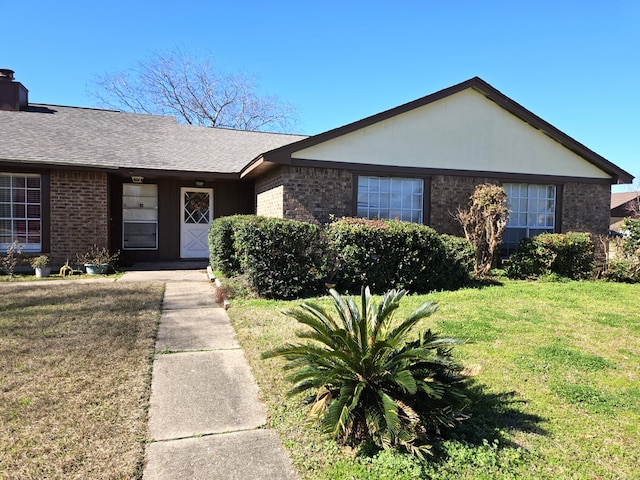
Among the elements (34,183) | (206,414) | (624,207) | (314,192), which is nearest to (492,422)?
(206,414)

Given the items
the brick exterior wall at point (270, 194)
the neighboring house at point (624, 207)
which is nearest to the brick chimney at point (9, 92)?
the brick exterior wall at point (270, 194)

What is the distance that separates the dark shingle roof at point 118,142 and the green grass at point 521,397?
7013 mm

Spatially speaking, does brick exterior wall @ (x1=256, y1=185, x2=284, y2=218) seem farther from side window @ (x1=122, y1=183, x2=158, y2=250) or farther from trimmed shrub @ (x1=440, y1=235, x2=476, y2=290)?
trimmed shrub @ (x1=440, y1=235, x2=476, y2=290)

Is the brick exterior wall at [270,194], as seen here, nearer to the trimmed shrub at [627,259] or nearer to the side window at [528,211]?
the side window at [528,211]

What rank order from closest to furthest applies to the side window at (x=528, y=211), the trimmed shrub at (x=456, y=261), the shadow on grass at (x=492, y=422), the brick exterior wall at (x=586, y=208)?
1. the shadow on grass at (x=492, y=422)
2. the trimmed shrub at (x=456, y=261)
3. the side window at (x=528, y=211)
4. the brick exterior wall at (x=586, y=208)

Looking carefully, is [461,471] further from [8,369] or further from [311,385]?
[8,369]

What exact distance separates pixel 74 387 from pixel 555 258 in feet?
32.9

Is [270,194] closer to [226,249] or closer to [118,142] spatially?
[226,249]

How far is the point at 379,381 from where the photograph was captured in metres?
3.09

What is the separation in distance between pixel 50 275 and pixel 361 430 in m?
10.2

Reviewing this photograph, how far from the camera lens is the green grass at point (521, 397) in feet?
8.91

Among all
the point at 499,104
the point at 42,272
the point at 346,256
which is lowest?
the point at 42,272

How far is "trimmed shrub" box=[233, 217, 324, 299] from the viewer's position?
7.42 meters

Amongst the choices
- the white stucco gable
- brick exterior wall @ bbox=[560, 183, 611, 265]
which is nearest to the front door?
the white stucco gable
